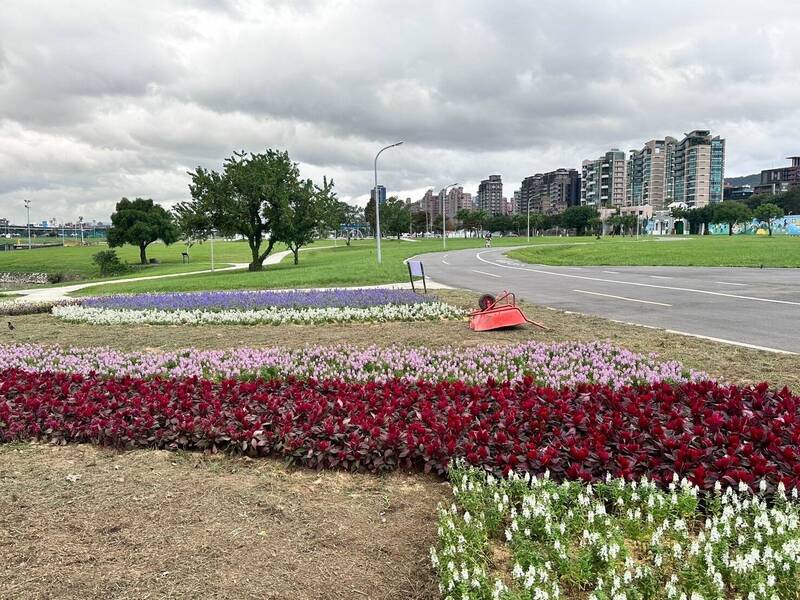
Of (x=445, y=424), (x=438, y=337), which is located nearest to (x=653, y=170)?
(x=438, y=337)

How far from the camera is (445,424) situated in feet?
14.5

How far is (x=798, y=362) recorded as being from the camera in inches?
280

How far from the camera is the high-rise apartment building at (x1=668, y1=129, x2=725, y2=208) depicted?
169500 millimetres

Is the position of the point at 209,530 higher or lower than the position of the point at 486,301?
lower

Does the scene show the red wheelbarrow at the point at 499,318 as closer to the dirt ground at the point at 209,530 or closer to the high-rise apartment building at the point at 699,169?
the dirt ground at the point at 209,530

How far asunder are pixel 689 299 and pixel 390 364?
33.7 ft

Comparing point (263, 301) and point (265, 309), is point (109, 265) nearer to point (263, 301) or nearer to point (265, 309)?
point (263, 301)

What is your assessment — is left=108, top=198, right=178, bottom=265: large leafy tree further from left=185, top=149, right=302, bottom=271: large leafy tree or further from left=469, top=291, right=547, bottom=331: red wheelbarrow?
left=469, top=291, right=547, bottom=331: red wheelbarrow

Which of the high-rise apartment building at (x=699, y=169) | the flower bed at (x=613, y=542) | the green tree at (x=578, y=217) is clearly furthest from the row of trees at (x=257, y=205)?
the high-rise apartment building at (x=699, y=169)

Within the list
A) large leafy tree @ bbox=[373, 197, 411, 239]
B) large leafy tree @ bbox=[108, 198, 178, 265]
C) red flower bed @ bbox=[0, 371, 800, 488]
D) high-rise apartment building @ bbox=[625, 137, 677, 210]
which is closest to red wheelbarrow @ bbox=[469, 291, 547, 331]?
red flower bed @ bbox=[0, 371, 800, 488]

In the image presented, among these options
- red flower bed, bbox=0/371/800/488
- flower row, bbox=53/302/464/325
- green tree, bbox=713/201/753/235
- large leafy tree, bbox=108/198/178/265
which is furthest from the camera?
green tree, bbox=713/201/753/235

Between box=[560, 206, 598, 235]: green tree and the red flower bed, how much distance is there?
129 meters

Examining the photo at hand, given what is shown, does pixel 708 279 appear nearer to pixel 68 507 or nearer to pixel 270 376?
pixel 270 376

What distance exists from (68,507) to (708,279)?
21.3 metres
